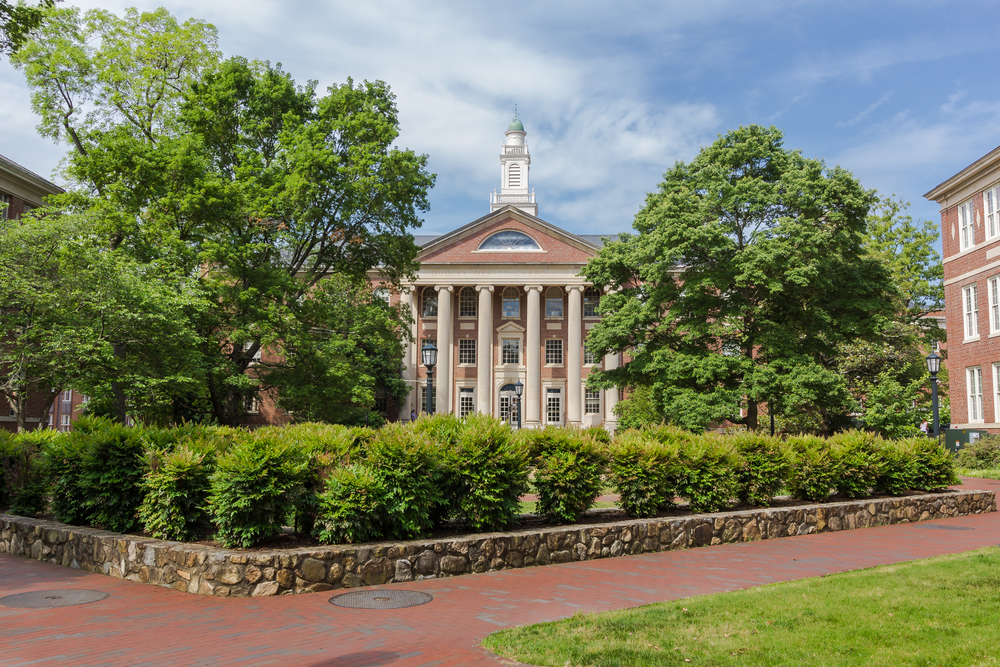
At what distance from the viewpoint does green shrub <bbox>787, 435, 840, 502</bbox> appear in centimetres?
1340

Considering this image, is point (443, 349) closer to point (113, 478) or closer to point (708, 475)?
point (708, 475)

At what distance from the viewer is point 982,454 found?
26344 millimetres

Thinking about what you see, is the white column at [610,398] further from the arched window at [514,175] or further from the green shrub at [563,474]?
the green shrub at [563,474]

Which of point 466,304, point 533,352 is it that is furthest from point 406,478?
point 466,304

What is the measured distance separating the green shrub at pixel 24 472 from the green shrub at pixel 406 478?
6.04 m

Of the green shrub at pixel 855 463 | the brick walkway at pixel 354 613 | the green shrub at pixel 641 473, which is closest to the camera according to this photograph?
the brick walkway at pixel 354 613

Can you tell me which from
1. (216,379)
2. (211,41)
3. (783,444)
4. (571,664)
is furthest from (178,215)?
(571,664)

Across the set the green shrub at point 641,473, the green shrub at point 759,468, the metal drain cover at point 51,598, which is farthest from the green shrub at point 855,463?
Answer: the metal drain cover at point 51,598

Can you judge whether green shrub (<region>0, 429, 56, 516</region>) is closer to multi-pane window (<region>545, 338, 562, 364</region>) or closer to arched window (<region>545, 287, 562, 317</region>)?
multi-pane window (<region>545, 338, 562, 364</region>)

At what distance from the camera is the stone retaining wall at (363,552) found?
7555mm

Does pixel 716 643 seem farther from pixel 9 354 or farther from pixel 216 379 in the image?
pixel 216 379

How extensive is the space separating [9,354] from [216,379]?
7.61 metres

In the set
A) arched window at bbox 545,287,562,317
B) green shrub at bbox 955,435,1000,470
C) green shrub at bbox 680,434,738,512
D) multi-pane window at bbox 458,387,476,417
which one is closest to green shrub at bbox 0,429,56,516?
green shrub at bbox 680,434,738,512

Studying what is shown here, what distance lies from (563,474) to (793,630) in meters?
4.91
